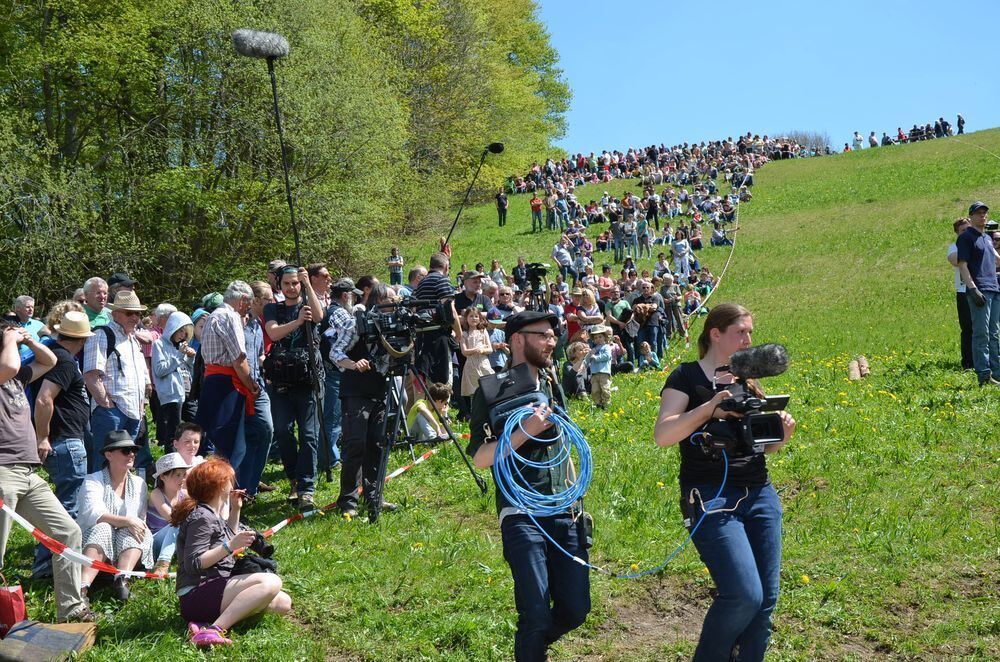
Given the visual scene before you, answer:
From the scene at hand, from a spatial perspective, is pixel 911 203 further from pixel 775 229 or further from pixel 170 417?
pixel 170 417

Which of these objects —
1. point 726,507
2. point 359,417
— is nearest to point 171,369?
point 359,417

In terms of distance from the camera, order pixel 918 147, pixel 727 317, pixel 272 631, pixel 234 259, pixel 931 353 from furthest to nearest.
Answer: pixel 918 147 → pixel 234 259 → pixel 931 353 → pixel 272 631 → pixel 727 317

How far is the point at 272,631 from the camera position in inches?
241

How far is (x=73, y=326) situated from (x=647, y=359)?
11895mm

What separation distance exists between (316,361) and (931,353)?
38.9 ft

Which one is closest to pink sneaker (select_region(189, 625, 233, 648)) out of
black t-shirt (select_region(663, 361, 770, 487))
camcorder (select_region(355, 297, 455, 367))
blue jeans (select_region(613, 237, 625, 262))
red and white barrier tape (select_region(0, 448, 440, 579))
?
red and white barrier tape (select_region(0, 448, 440, 579))

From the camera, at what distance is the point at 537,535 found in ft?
16.2

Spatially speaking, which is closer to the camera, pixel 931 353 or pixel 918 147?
pixel 931 353

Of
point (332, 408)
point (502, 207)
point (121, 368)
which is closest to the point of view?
point (121, 368)

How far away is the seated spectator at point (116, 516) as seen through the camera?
679 cm

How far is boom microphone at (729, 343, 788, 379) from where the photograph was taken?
14.5 feet

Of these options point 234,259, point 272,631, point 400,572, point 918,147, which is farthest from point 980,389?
point 918,147

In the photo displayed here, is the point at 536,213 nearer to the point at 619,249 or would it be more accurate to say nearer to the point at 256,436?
the point at 619,249

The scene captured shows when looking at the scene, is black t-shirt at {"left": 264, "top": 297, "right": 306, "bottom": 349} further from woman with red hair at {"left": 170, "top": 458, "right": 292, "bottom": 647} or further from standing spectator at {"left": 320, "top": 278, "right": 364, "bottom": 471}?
woman with red hair at {"left": 170, "top": 458, "right": 292, "bottom": 647}
